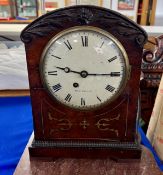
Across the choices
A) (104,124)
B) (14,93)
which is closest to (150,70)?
(104,124)

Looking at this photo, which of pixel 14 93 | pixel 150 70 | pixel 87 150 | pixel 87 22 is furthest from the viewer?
pixel 14 93

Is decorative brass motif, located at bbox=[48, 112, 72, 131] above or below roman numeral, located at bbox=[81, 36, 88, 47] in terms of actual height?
below

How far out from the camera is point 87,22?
0.53m

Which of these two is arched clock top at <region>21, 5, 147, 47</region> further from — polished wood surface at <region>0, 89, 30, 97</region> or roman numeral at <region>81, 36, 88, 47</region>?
polished wood surface at <region>0, 89, 30, 97</region>

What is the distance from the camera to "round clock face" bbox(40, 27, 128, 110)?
1.76 ft

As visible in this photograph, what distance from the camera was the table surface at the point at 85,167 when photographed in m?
0.61

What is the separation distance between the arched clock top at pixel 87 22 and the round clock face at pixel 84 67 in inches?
0.7

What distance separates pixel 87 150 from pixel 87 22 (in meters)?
0.35

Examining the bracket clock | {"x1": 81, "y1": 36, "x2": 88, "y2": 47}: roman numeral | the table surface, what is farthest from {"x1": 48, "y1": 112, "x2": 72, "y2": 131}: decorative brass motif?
{"x1": 81, "y1": 36, "x2": 88, "y2": 47}: roman numeral

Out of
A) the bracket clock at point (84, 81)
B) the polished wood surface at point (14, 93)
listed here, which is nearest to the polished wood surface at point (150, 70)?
the bracket clock at point (84, 81)

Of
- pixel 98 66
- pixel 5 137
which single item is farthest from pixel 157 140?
pixel 5 137

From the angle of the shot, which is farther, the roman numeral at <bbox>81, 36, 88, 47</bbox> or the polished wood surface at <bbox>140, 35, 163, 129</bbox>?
the polished wood surface at <bbox>140, 35, 163, 129</bbox>

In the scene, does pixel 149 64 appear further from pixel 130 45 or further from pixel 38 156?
pixel 38 156

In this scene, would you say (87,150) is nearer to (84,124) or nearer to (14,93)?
(84,124)
